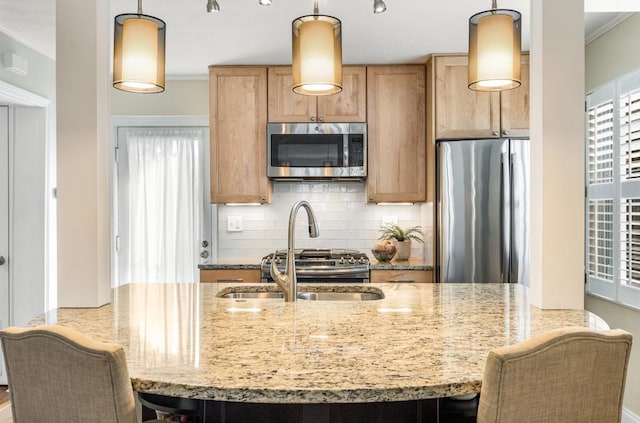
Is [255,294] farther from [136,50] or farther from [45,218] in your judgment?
[45,218]

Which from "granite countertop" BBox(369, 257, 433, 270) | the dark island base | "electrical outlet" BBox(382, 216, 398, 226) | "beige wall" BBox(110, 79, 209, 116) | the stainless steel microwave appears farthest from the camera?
"beige wall" BBox(110, 79, 209, 116)

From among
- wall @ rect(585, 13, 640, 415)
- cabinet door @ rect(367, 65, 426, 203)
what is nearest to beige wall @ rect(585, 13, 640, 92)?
wall @ rect(585, 13, 640, 415)

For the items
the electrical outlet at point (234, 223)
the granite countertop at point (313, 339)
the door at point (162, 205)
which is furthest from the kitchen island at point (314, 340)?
the door at point (162, 205)

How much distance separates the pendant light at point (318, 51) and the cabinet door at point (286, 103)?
2354 millimetres

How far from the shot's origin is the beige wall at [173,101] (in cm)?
444

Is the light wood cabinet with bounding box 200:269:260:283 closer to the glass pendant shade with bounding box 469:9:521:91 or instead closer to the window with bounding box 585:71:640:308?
the window with bounding box 585:71:640:308

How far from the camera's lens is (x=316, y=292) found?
236 centimetres

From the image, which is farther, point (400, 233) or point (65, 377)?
point (400, 233)

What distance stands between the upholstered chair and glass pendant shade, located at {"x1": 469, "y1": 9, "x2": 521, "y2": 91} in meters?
1.34

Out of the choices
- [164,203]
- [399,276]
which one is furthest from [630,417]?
[164,203]

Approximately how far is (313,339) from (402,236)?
9.20 feet

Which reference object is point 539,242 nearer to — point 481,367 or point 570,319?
point 570,319

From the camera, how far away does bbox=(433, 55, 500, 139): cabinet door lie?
3756 mm

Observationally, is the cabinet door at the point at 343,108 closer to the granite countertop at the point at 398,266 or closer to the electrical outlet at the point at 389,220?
the electrical outlet at the point at 389,220
